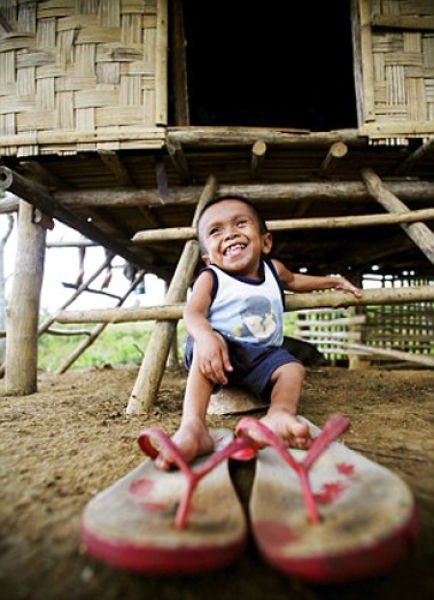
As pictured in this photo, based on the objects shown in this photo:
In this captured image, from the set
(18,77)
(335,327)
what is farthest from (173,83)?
(335,327)

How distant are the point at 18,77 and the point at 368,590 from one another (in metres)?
3.39

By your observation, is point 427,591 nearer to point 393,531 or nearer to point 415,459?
point 393,531

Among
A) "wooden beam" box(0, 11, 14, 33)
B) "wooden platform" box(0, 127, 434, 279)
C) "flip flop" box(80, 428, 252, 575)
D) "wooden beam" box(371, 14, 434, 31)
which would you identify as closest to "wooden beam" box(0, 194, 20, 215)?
"wooden platform" box(0, 127, 434, 279)

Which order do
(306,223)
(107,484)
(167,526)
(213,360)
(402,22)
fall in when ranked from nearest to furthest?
(167,526)
(107,484)
(213,360)
(306,223)
(402,22)

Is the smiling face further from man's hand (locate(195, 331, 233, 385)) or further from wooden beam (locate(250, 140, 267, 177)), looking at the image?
wooden beam (locate(250, 140, 267, 177))

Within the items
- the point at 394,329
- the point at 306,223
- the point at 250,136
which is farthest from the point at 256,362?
the point at 394,329

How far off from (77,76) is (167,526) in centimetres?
298

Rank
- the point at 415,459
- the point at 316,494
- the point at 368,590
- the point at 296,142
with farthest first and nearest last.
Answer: the point at 296,142
the point at 415,459
the point at 316,494
the point at 368,590

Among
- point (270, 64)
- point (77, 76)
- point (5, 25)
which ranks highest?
point (270, 64)

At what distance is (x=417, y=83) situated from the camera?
8.61ft

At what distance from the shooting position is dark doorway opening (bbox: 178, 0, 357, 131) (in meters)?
4.13

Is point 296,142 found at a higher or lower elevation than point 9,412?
higher

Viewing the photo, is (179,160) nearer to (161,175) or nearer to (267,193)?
(161,175)

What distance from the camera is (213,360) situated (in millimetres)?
1306
